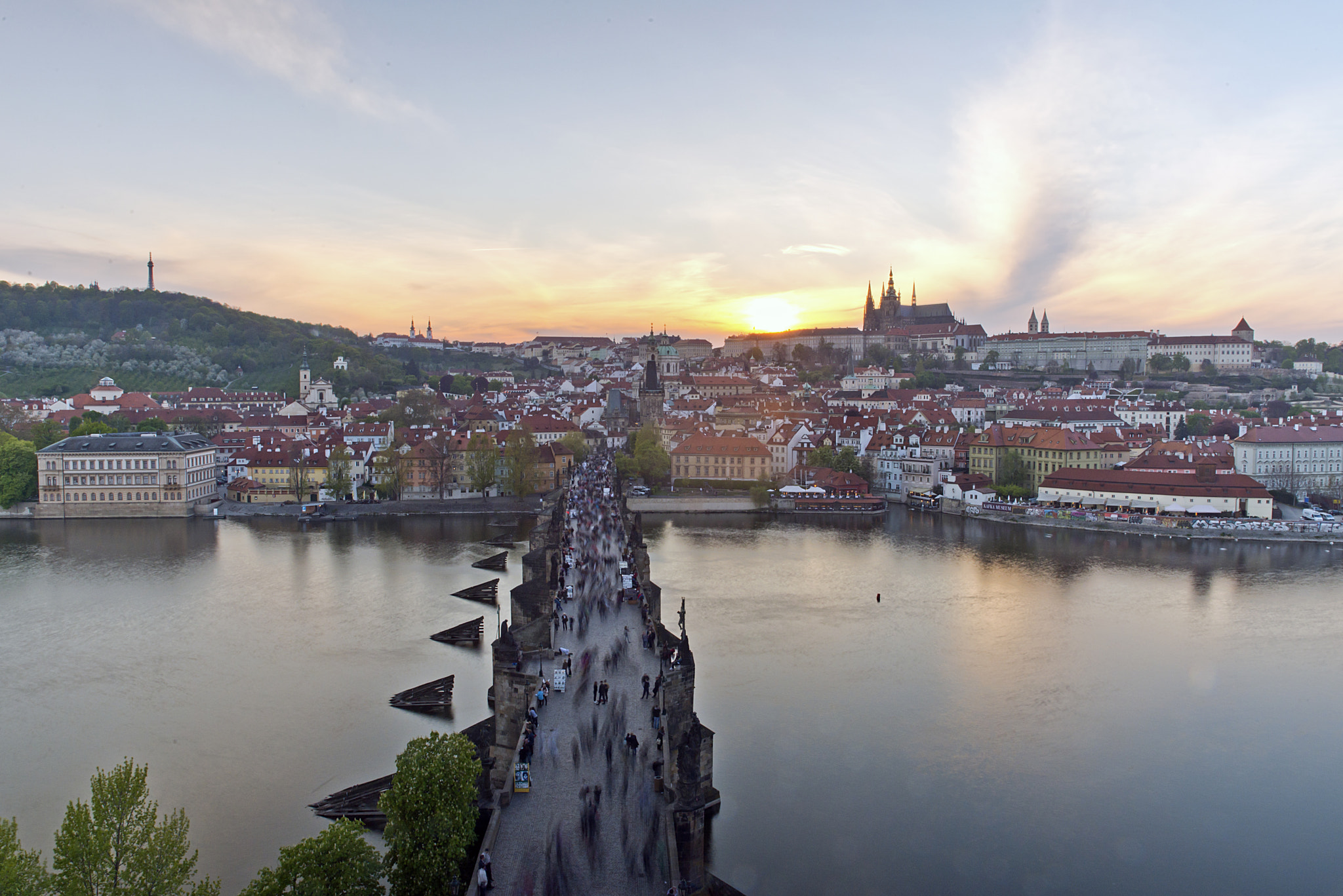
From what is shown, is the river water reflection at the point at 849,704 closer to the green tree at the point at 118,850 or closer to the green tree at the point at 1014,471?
the green tree at the point at 118,850

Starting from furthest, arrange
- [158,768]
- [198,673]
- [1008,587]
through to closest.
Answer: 1. [1008,587]
2. [198,673]
3. [158,768]

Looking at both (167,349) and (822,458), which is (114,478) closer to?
(822,458)

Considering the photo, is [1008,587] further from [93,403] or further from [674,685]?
[93,403]

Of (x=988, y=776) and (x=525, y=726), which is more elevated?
(x=525, y=726)

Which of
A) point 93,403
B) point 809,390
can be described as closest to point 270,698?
point 93,403

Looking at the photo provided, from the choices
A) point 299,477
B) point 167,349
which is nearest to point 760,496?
point 299,477

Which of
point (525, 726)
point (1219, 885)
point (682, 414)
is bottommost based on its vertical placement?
point (1219, 885)
